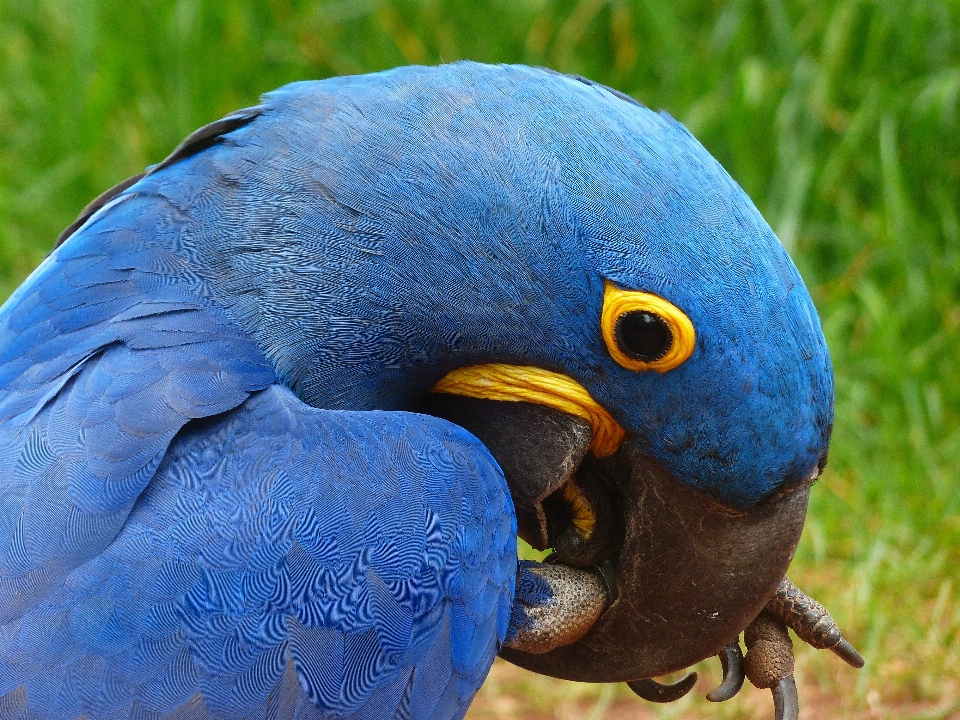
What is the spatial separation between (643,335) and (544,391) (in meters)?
0.23

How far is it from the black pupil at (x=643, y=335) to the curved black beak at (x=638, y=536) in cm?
18

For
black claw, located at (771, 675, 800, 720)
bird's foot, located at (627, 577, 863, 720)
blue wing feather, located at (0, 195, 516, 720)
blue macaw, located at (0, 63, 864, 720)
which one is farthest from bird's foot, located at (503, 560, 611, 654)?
black claw, located at (771, 675, 800, 720)

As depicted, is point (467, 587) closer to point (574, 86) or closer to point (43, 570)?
point (43, 570)

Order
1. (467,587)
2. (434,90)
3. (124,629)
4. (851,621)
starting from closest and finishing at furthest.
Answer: (124,629)
(467,587)
(434,90)
(851,621)

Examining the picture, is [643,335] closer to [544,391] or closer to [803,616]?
[544,391]

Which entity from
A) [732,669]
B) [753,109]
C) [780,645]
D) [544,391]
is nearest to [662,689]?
[732,669]

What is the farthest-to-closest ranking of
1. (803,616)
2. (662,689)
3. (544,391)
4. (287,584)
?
1. (662,689)
2. (803,616)
3. (544,391)
4. (287,584)

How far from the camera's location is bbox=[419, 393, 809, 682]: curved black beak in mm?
1814

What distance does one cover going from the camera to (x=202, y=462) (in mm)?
1748

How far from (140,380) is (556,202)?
2.20ft

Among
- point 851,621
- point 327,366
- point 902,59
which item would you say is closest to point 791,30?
point 902,59

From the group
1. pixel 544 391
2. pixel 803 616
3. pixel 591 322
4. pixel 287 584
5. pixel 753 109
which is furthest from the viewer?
pixel 753 109

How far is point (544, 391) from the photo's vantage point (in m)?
1.89

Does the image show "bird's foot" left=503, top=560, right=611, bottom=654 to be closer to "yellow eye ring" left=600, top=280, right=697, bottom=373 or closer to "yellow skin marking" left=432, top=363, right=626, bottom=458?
"yellow skin marking" left=432, top=363, right=626, bottom=458
